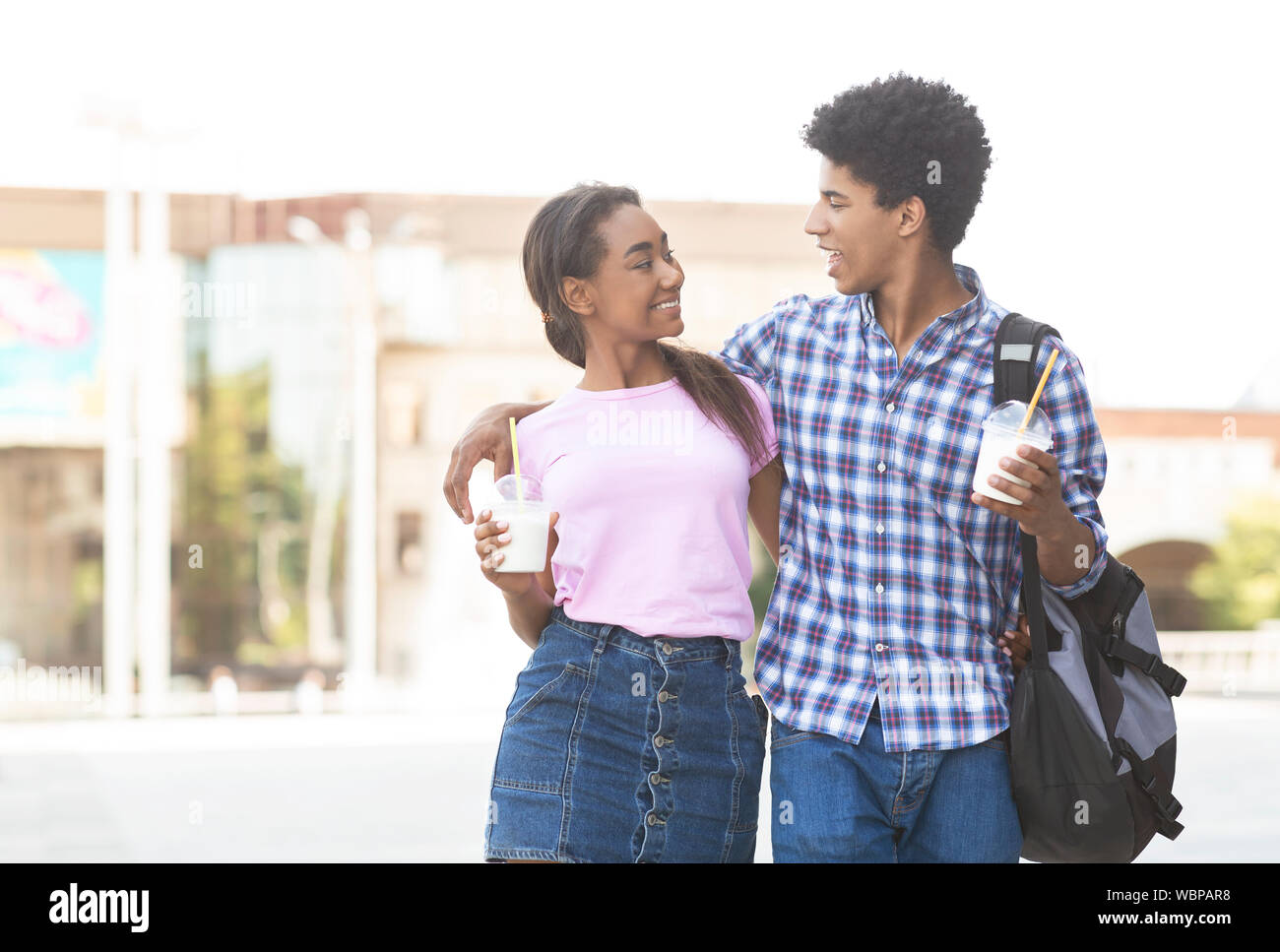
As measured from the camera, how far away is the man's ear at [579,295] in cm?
243

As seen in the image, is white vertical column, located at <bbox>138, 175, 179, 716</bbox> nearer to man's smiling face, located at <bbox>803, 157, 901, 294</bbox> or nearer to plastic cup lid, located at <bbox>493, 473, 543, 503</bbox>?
plastic cup lid, located at <bbox>493, 473, 543, 503</bbox>

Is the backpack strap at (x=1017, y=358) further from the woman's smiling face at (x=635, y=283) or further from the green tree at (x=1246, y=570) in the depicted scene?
the green tree at (x=1246, y=570)

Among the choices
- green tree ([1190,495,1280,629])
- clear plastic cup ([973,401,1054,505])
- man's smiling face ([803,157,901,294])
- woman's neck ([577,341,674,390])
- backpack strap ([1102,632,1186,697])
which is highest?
man's smiling face ([803,157,901,294])

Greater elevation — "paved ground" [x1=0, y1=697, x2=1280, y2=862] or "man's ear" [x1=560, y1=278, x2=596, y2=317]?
"man's ear" [x1=560, y1=278, x2=596, y2=317]

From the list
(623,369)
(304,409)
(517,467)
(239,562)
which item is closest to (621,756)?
(517,467)

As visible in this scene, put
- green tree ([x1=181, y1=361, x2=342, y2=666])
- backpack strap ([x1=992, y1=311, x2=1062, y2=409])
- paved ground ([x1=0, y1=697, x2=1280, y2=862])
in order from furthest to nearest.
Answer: green tree ([x1=181, y1=361, x2=342, y2=666]), paved ground ([x1=0, y1=697, x2=1280, y2=862]), backpack strap ([x1=992, y1=311, x2=1062, y2=409])

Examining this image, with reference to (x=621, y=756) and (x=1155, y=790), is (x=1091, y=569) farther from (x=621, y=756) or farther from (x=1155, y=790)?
(x=621, y=756)

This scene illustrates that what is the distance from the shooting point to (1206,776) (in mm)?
10211

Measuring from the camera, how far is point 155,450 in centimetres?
1714

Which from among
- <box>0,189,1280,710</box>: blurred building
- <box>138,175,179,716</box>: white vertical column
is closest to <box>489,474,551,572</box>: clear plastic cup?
<box>0,189,1280,710</box>: blurred building

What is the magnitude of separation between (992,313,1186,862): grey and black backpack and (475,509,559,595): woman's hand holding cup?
74cm

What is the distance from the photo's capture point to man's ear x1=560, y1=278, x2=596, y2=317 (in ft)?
7.98
